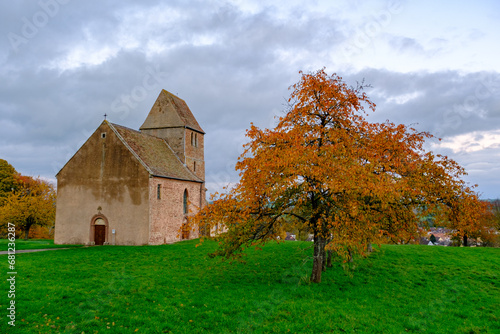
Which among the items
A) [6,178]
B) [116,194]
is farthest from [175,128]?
[6,178]

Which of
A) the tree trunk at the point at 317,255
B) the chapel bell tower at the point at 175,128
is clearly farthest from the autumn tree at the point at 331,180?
the chapel bell tower at the point at 175,128

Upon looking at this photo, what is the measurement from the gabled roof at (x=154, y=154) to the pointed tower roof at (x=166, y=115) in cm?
247

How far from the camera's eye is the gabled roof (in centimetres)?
3300

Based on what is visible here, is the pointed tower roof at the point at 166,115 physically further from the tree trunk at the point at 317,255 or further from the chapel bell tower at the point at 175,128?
the tree trunk at the point at 317,255

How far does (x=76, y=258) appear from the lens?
73.9 ft

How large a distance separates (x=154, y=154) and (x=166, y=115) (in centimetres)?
814

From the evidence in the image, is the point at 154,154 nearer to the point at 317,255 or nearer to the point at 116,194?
the point at 116,194

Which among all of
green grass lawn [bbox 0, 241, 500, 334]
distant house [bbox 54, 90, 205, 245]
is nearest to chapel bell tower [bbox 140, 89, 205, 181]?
distant house [bbox 54, 90, 205, 245]

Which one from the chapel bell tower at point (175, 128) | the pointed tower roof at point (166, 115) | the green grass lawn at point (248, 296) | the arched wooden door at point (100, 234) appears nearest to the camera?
the green grass lawn at point (248, 296)

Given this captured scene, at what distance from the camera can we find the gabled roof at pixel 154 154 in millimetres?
33000

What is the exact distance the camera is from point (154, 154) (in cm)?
3659

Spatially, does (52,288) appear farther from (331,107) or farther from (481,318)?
(481,318)

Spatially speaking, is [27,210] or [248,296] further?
[27,210]

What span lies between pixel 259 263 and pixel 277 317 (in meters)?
10.0
